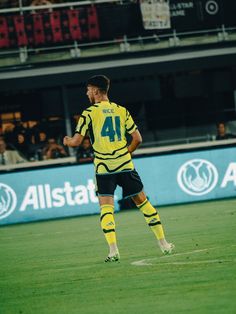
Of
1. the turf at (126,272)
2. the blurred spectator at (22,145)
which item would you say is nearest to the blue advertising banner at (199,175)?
the turf at (126,272)

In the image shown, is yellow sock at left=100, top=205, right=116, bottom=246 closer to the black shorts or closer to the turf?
the black shorts

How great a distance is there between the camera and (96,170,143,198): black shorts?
10461 millimetres

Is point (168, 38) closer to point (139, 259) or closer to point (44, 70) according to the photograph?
point (44, 70)

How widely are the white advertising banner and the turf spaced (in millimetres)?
13120

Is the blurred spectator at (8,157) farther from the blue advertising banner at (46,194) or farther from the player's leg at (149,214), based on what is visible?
the player's leg at (149,214)

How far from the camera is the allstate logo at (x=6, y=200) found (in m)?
21.5

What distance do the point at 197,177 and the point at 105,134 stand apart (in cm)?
1164

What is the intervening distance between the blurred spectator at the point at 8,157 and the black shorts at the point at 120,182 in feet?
48.0

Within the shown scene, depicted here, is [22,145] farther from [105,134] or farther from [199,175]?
[105,134]

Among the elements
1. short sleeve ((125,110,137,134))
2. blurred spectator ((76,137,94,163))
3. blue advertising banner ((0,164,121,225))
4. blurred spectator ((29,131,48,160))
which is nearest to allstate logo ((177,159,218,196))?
blue advertising banner ((0,164,121,225))

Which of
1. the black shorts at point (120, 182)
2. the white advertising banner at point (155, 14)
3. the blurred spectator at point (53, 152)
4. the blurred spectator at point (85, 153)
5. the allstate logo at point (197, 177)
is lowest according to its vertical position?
the allstate logo at point (197, 177)

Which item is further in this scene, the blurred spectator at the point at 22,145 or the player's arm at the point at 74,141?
the blurred spectator at the point at 22,145

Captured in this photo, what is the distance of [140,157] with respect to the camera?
72.6 ft

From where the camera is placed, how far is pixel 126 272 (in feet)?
30.6
